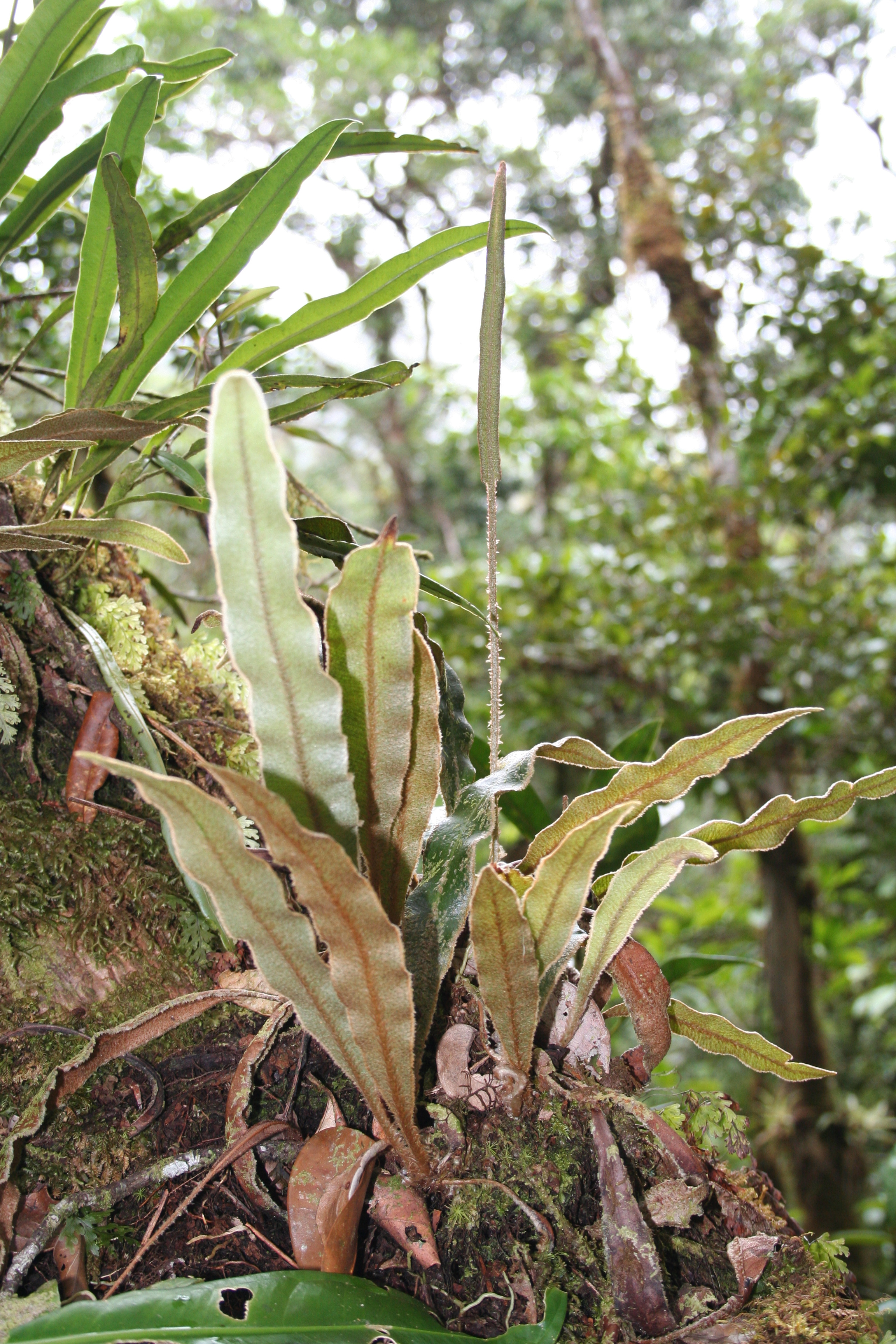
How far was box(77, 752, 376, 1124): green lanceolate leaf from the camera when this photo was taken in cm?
41

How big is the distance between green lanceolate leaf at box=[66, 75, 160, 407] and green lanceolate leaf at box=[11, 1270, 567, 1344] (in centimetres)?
66

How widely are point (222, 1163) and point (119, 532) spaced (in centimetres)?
46

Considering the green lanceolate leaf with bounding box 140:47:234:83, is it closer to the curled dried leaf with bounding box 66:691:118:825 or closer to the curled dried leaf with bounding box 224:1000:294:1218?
the curled dried leaf with bounding box 66:691:118:825

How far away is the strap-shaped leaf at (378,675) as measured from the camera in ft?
1.56

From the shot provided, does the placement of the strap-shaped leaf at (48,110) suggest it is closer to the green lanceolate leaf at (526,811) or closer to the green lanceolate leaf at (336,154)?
the green lanceolate leaf at (336,154)

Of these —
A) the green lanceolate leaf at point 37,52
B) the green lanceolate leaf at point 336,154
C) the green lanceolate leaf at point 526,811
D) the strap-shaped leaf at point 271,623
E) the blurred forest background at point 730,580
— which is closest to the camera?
the strap-shaped leaf at point 271,623

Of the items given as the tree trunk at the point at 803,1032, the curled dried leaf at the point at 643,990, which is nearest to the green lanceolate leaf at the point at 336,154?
the curled dried leaf at the point at 643,990

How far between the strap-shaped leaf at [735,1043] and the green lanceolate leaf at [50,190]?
0.94 m

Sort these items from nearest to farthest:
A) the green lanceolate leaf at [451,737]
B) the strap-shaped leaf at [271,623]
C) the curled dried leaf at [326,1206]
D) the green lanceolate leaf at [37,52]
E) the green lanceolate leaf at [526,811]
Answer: the strap-shaped leaf at [271,623] → the curled dried leaf at [326,1206] → the green lanceolate leaf at [451,737] → the green lanceolate leaf at [37,52] → the green lanceolate leaf at [526,811]

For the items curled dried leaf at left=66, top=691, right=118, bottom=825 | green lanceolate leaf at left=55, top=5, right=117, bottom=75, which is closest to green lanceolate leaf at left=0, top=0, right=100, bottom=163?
green lanceolate leaf at left=55, top=5, right=117, bottom=75

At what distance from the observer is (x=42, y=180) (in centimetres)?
80

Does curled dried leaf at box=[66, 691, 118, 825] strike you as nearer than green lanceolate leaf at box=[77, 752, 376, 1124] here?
No

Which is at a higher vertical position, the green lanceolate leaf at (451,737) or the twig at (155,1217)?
the green lanceolate leaf at (451,737)

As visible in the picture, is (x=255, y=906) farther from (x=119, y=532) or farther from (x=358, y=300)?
(x=358, y=300)
